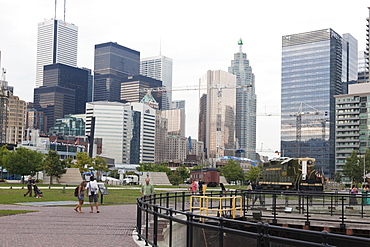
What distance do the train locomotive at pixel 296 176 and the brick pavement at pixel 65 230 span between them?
94.1 feet

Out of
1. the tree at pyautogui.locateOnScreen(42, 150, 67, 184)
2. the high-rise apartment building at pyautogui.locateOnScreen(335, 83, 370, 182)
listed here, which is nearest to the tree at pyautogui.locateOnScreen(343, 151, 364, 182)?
the tree at pyautogui.locateOnScreen(42, 150, 67, 184)

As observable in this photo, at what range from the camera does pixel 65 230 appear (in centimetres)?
1623

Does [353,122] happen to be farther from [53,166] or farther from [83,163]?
[53,166]

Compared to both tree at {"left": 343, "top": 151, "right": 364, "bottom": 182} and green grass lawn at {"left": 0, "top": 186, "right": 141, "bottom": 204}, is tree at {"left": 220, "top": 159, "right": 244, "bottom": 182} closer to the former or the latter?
tree at {"left": 343, "top": 151, "right": 364, "bottom": 182}

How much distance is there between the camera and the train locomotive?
46438 mm

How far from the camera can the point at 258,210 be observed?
83.4 ft

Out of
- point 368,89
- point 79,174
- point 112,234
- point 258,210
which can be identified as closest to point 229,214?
point 258,210

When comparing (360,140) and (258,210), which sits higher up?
(360,140)

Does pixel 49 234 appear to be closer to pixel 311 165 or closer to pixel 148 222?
pixel 148 222

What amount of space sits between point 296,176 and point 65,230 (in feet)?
114

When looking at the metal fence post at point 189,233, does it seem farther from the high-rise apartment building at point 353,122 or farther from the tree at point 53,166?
the high-rise apartment building at point 353,122

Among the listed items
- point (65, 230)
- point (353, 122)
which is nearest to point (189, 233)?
point (65, 230)

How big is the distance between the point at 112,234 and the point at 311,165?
116 ft

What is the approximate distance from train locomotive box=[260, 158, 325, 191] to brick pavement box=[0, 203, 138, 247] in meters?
28.7
